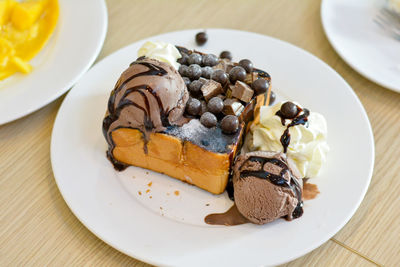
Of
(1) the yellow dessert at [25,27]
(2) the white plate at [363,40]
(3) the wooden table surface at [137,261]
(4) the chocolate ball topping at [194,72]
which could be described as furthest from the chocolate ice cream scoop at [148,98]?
(2) the white plate at [363,40]

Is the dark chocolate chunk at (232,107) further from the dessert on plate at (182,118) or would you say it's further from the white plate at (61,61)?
the white plate at (61,61)

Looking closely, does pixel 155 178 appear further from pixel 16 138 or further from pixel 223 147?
pixel 16 138

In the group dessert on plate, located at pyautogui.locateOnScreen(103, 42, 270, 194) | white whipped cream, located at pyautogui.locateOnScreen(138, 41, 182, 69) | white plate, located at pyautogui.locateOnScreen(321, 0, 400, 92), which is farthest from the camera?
white plate, located at pyautogui.locateOnScreen(321, 0, 400, 92)

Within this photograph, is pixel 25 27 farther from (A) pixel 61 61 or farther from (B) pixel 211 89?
(B) pixel 211 89

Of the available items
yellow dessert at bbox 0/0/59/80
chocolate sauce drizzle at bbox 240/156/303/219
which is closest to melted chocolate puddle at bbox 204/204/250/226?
chocolate sauce drizzle at bbox 240/156/303/219

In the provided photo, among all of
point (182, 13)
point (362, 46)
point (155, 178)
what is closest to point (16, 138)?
point (155, 178)

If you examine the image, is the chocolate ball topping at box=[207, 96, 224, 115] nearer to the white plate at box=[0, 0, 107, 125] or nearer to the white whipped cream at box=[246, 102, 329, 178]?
the white whipped cream at box=[246, 102, 329, 178]

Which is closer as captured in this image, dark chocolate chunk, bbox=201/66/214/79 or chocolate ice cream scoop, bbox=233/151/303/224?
chocolate ice cream scoop, bbox=233/151/303/224

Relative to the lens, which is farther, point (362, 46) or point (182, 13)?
point (182, 13)
